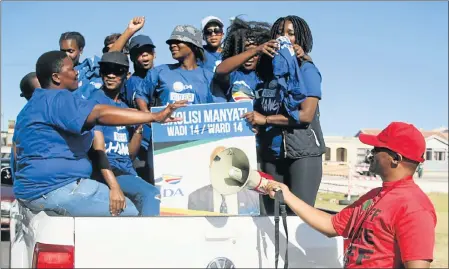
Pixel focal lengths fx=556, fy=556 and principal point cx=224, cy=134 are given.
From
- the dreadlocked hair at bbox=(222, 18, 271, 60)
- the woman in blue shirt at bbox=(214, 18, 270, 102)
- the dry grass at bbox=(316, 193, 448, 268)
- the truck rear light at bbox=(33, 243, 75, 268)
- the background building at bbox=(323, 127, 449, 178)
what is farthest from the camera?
the background building at bbox=(323, 127, 449, 178)

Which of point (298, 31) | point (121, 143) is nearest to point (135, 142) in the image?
point (121, 143)

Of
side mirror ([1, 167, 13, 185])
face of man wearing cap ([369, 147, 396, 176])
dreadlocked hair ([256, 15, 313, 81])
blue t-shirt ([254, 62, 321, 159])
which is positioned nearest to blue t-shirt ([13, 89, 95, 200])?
blue t-shirt ([254, 62, 321, 159])

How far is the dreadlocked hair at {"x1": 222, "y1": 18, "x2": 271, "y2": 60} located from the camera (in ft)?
15.8

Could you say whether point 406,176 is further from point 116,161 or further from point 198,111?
point 116,161

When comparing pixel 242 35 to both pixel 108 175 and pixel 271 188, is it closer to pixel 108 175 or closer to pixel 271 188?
pixel 108 175

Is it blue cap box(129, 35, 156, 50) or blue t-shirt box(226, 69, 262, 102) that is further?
blue cap box(129, 35, 156, 50)

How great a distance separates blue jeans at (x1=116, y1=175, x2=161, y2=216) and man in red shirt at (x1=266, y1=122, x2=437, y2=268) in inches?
59.6

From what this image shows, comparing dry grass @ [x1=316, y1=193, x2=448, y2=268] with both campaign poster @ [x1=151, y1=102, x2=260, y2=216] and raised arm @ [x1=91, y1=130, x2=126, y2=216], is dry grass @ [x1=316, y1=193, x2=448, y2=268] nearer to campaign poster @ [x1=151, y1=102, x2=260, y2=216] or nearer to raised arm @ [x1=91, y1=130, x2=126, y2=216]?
campaign poster @ [x1=151, y1=102, x2=260, y2=216]

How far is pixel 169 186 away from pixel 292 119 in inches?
Result: 39.8

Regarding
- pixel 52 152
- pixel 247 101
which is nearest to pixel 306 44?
pixel 247 101

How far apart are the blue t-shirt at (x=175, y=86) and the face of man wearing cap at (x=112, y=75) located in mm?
187

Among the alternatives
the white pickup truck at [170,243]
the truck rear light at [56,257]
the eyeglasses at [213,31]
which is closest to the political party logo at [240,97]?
the eyeglasses at [213,31]

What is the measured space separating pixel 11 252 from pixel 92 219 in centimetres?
129

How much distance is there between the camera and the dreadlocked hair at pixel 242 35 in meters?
4.80
